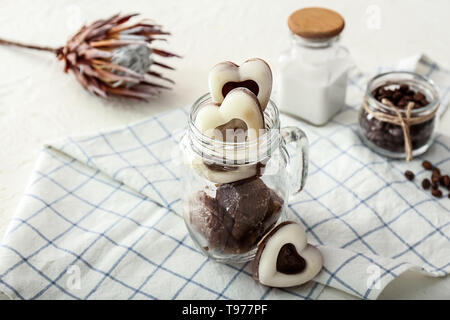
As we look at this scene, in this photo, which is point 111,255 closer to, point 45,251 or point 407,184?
point 45,251

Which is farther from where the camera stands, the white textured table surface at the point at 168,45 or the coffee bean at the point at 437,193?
the white textured table surface at the point at 168,45

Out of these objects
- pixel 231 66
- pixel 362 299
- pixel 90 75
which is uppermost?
pixel 231 66

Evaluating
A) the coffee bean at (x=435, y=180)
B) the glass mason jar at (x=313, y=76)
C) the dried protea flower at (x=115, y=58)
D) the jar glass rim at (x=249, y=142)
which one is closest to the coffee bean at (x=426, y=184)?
the coffee bean at (x=435, y=180)

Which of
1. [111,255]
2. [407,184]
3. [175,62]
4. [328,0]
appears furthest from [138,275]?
[328,0]

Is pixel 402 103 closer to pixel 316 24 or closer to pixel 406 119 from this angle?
pixel 406 119

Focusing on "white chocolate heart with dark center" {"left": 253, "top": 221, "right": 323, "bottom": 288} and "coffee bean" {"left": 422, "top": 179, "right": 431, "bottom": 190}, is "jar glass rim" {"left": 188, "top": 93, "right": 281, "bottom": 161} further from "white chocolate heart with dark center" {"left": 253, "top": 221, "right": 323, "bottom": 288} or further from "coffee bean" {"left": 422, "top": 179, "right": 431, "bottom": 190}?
"coffee bean" {"left": 422, "top": 179, "right": 431, "bottom": 190}

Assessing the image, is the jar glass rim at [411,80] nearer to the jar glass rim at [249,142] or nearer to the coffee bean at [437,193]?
the coffee bean at [437,193]
